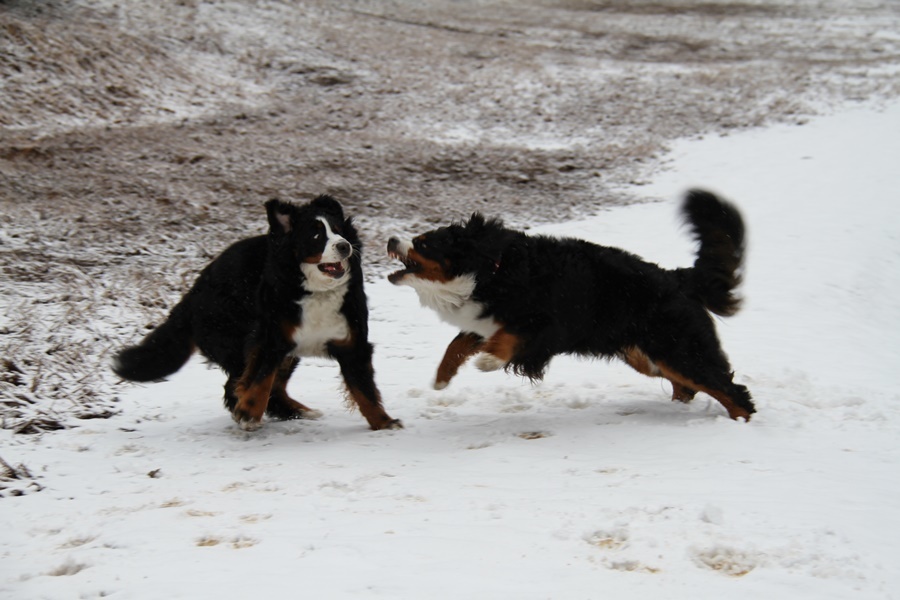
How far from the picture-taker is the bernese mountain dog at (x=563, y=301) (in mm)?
5664

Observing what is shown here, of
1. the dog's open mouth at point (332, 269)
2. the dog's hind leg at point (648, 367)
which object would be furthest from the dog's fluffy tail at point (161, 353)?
the dog's hind leg at point (648, 367)

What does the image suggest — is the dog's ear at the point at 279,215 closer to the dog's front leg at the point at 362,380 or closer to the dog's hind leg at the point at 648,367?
the dog's front leg at the point at 362,380

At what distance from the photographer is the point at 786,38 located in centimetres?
2514

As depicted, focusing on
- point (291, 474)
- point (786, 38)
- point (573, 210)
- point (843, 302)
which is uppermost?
point (786, 38)

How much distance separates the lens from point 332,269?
17.5ft

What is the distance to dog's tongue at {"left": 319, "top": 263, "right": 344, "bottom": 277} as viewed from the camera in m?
5.34

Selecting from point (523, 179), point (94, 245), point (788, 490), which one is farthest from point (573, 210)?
point (788, 490)

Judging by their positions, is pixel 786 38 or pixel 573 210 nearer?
pixel 573 210

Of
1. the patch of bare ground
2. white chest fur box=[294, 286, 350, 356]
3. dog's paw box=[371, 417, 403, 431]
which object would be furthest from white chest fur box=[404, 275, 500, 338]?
the patch of bare ground

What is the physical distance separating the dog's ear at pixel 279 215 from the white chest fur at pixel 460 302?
0.92m

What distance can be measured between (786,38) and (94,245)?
2227 cm

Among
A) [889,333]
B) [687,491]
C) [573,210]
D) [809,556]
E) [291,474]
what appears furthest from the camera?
[573,210]

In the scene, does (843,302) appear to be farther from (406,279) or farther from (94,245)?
(94,245)

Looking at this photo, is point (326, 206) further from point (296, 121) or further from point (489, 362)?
point (296, 121)
